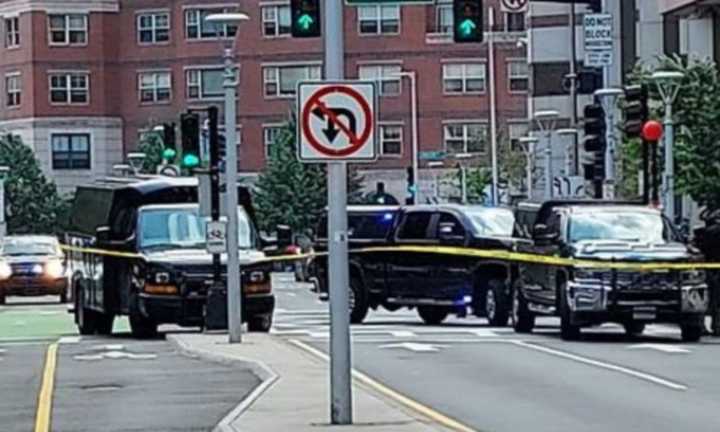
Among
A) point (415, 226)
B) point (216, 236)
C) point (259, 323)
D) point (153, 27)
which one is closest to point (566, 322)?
point (216, 236)

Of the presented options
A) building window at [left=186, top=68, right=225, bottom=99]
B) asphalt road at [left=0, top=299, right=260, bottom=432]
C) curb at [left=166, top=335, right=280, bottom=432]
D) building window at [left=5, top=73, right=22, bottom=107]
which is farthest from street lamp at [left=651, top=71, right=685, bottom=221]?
building window at [left=5, top=73, right=22, bottom=107]

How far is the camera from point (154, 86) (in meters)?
91.8

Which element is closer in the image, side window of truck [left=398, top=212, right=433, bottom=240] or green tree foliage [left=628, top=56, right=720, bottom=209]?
side window of truck [left=398, top=212, right=433, bottom=240]

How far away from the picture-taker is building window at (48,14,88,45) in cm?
9150

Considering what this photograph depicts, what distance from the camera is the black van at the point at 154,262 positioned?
1280 inches

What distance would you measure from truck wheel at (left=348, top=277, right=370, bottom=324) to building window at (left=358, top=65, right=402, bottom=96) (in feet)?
174

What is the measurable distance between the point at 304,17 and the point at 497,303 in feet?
48.2

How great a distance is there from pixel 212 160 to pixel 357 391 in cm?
1032

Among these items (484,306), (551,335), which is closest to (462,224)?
(484,306)

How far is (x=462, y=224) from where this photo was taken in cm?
3538

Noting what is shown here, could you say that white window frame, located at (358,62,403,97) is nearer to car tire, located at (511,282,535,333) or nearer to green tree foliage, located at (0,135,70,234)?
green tree foliage, located at (0,135,70,234)

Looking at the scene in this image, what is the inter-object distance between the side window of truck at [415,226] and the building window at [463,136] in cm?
5362

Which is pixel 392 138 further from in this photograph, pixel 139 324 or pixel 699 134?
pixel 139 324

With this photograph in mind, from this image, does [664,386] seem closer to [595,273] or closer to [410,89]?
[595,273]
